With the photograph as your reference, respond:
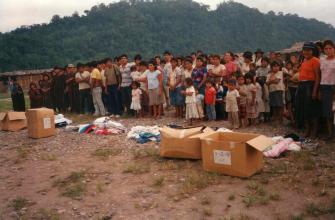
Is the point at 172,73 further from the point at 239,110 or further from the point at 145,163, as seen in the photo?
the point at 145,163

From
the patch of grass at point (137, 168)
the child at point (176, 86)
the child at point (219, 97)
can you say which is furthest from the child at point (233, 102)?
the patch of grass at point (137, 168)

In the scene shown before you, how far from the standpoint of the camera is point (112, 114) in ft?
40.5

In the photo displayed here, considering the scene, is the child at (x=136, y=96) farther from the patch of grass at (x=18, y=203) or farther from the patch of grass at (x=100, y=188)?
the patch of grass at (x=18, y=203)

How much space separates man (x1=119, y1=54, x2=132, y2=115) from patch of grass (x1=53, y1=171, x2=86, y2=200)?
18.9 ft

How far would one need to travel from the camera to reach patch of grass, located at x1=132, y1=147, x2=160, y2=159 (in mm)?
6898

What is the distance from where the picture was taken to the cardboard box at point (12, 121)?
437 inches

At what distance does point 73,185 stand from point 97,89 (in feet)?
22.6

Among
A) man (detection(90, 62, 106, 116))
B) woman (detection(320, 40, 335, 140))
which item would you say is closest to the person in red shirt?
woman (detection(320, 40, 335, 140))

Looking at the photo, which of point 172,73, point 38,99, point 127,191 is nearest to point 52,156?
point 127,191

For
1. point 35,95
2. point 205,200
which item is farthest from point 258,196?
point 35,95

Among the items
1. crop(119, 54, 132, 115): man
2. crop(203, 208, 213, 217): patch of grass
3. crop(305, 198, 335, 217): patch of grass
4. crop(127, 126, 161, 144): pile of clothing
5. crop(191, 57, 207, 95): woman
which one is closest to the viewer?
crop(305, 198, 335, 217): patch of grass

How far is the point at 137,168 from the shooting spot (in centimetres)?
616

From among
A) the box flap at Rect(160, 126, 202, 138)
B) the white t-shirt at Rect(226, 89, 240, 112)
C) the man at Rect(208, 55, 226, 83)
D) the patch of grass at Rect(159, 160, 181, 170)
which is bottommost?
the patch of grass at Rect(159, 160, 181, 170)

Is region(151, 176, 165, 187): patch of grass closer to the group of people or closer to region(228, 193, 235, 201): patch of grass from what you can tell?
region(228, 193, 235, 201): patch of grass
